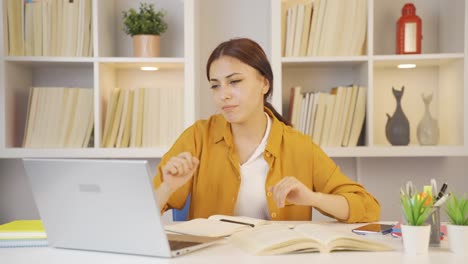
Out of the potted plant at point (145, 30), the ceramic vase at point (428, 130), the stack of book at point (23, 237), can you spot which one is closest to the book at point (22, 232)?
the stack of book at point (23, 237)

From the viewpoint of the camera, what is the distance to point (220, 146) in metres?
2.21

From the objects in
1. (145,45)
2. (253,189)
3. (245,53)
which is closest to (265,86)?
(245,53)

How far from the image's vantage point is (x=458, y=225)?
1.38 metres

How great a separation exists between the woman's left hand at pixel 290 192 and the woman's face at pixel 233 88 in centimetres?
44

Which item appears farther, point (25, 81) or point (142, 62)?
point (25, 81)

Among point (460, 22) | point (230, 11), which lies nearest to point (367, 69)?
point (460, 22)

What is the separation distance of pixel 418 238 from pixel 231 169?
0.89 metres

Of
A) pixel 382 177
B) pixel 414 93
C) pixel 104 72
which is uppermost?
pixel 104 72

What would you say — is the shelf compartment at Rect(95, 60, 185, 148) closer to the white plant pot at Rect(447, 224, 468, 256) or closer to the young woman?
the young woman

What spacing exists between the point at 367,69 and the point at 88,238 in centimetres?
183

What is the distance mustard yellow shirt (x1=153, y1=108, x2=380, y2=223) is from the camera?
2127 mm

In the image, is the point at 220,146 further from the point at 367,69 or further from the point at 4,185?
the point at 4,185

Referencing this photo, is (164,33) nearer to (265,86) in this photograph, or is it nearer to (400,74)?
(265,86)

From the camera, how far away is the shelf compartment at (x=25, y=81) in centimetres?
286
